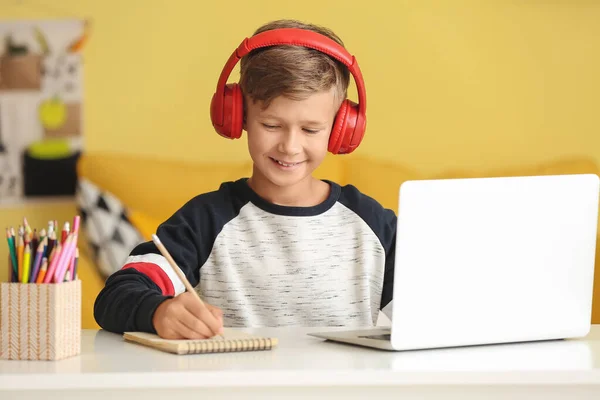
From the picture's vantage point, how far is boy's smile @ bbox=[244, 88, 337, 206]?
134 cm

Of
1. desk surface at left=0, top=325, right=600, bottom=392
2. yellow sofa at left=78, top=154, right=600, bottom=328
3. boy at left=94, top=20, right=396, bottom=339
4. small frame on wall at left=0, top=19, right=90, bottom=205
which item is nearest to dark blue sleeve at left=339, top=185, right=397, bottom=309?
boy at left=94, top=20, right=396, bottom=339

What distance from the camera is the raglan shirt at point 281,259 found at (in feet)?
4.71

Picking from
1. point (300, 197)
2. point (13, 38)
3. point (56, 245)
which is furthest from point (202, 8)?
point (56, 245)

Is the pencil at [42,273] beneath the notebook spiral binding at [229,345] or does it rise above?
above

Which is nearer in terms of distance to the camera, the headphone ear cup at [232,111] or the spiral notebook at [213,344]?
the spiral notebook at [213,344]

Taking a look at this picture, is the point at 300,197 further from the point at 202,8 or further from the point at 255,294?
the point at 202,8

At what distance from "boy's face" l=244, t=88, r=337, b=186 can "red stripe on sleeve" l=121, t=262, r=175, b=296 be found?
24 centimetres

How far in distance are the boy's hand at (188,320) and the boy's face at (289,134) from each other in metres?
0.39

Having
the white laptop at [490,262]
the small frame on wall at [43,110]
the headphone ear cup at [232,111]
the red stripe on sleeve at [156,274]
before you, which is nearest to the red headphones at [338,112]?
the headphone ear cup at [232,111]

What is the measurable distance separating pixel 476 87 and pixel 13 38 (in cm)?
143

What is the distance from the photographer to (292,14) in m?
2.69

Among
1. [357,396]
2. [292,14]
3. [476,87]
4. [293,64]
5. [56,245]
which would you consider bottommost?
[357,396]

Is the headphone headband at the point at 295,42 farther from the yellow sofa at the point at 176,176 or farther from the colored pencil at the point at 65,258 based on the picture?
the yellow sofa at the point at 176,176

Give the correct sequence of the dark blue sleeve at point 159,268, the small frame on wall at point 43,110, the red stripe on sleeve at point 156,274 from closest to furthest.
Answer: the dark blue sleeve at point 159,268 → the red stripe on sleeve at point 156,274 → the small frame on wall at point 43,110
